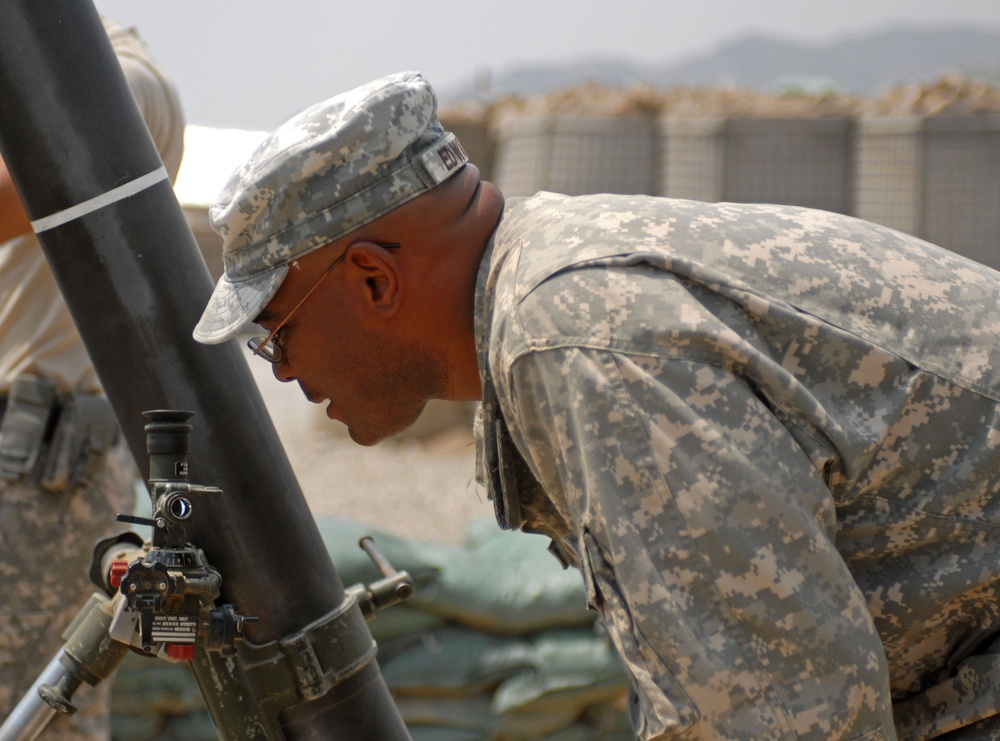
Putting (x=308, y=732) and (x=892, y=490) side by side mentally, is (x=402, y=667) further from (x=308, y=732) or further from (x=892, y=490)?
(x=892, y=490)

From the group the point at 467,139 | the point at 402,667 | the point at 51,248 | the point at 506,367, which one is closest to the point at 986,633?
the point at 506,367

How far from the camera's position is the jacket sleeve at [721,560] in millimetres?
1256

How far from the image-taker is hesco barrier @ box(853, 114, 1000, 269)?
7.09 meters

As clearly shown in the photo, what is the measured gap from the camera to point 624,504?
4.19 feet

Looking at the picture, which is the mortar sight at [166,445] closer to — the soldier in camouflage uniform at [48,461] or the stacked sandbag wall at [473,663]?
the soldier in camouflage uniform at [48,461]

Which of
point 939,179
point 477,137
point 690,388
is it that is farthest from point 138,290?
point 477,137

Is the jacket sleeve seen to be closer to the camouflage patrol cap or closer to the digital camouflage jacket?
the digital camouflage jacket

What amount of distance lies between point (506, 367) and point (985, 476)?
23.0 inches

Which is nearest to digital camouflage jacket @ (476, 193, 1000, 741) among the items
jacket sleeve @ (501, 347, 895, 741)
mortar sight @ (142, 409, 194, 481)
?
jacket sleeve @ (501, 347, 895, 741)

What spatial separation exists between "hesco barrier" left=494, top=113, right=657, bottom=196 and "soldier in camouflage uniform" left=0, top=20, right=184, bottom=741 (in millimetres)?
4995

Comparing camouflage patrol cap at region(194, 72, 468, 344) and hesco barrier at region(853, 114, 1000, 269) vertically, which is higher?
camouflage patrol cap at region(194, 72, 468, 344)

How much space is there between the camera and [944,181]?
7.11 m

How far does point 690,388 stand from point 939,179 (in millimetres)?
6421

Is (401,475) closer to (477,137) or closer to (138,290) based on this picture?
(477,137)
